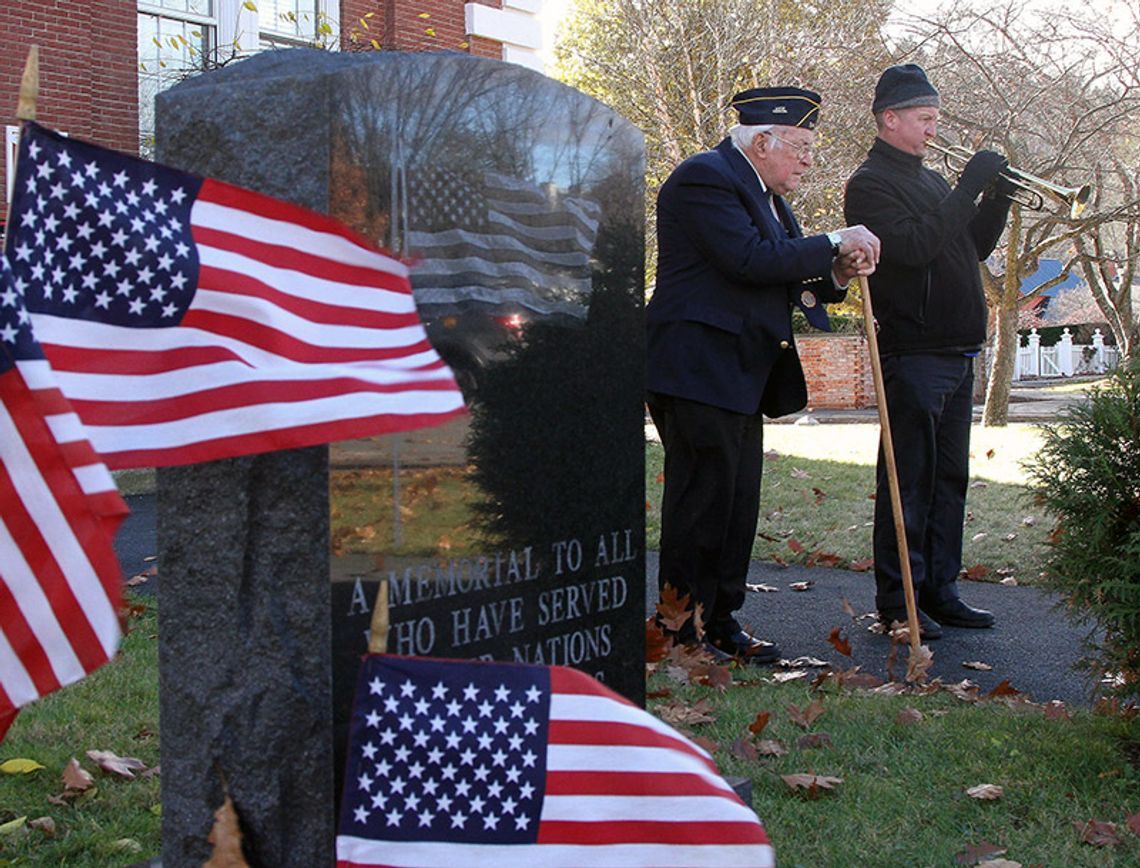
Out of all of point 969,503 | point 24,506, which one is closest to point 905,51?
point 969,503

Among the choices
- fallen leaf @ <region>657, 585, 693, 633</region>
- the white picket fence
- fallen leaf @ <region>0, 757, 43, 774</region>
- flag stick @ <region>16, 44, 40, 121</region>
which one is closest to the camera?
flag stick @ <region>16, 44, 40, 121</region>

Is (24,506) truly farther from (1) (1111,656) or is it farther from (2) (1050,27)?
(2) (1050,27)

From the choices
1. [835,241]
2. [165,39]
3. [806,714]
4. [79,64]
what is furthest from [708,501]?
[165,39]

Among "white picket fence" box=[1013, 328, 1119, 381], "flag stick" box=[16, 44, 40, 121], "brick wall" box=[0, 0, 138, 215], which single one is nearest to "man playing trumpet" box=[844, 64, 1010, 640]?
"flag stick" box=[16, 44, 40, 121]

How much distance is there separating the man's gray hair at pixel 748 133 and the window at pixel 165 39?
8944 mm

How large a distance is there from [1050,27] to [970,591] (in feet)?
38.0

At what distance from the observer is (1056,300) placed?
51.6 m

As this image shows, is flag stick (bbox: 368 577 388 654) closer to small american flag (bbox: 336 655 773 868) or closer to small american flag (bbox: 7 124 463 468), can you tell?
small american flag (bbox: 336 655 773 868)

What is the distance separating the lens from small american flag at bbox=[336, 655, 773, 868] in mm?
2479

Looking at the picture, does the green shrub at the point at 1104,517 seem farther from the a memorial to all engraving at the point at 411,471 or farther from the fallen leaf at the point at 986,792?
the a memorial to all engraving at the point at 411,471

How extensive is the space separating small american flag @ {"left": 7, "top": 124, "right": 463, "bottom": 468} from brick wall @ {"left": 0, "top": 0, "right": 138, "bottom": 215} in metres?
10.3

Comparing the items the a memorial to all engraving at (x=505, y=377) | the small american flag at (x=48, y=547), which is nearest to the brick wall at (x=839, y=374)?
the a memorial to all engraving at (x=505, y=377)

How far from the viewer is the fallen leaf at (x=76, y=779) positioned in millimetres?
4125

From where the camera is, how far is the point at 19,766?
429 cm
